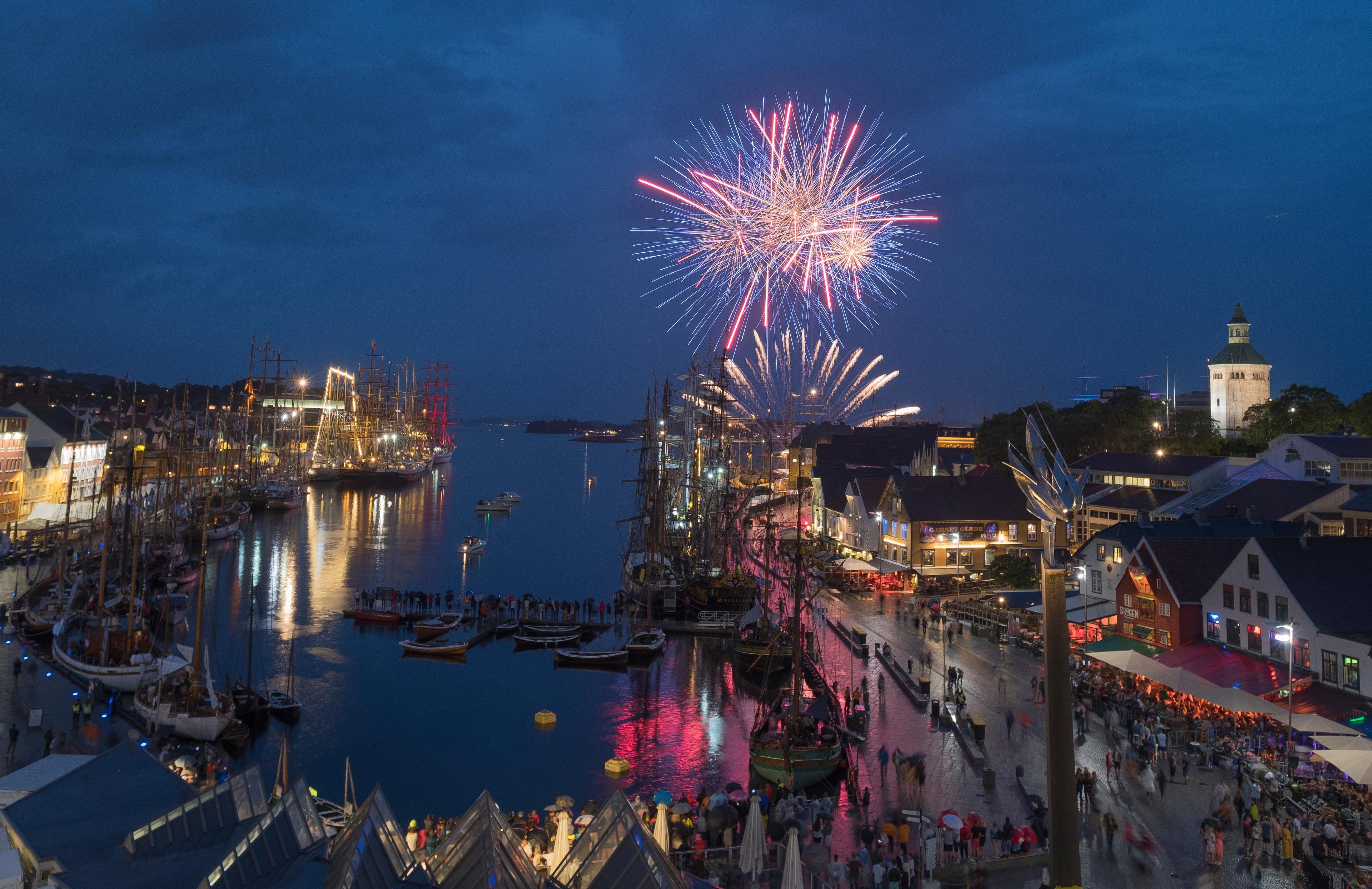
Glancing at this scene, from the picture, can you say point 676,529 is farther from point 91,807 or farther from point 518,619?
point 91,807

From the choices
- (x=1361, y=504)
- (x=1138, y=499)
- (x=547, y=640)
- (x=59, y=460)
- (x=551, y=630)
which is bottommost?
(x=547, y=640)

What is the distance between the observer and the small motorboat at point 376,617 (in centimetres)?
4706

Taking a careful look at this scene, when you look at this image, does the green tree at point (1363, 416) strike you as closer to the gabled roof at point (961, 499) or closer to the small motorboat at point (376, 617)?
the gabled roof at point (961, 499)

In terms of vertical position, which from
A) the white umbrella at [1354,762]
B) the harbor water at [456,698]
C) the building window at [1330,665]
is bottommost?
the harbor water at [456,698]

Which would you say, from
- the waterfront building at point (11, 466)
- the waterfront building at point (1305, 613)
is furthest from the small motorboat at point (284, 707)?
the waterfront building at point (11, 466)

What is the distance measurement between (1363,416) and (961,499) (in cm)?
3592

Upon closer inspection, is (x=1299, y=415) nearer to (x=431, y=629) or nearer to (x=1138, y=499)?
(x=1138, y=499)

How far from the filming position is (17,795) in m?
14.4

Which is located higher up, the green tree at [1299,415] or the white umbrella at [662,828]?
the green tree at [1299,415]

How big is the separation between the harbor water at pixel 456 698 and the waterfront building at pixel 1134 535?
15.7 metres

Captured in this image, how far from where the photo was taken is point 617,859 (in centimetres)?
989

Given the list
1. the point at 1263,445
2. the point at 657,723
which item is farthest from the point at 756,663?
the point at 1263,445

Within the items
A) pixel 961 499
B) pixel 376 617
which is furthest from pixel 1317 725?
pixel 376 617

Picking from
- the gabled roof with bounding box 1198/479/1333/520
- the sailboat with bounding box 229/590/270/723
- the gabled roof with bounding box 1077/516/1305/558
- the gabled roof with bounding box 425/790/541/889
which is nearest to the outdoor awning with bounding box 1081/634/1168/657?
the gabled roof with bounding box 1077/516/1305/558
